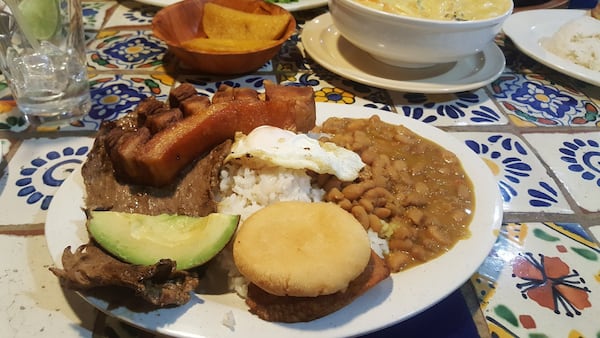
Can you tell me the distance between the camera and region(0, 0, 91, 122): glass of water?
1.88 meters

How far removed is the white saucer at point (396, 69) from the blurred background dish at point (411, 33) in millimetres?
95

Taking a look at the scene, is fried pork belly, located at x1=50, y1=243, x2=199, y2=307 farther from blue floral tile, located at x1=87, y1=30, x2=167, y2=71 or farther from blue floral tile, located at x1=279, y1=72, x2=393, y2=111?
blue floral tile, located at x1=87, y1=30, x2=167, y2=71

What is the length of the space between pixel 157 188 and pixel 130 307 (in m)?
0.41

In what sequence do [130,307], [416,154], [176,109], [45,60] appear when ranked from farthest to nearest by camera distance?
[45,60], [416,154], [176,109], [130,307]

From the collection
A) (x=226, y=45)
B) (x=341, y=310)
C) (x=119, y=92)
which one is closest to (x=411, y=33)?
(x=226, y=45)

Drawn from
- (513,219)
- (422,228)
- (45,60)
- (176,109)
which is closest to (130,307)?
(176,109)

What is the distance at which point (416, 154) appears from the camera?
169cm

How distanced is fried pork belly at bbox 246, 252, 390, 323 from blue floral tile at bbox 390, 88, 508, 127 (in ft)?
3.95

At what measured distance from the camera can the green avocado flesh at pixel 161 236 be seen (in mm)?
1105

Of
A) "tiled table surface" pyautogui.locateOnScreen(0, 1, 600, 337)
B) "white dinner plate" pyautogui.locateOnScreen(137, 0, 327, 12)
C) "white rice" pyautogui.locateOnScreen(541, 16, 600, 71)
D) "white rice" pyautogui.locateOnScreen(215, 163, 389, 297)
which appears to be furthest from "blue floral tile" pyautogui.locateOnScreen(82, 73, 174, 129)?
"white rice" pyautogui.locateOnScreen(541, 16, 600, 71)

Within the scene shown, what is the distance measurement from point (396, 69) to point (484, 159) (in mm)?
727

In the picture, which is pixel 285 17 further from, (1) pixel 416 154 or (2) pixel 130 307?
(2) pixel 130 307

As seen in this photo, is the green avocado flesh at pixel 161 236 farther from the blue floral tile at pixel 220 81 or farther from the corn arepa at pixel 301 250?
the blue floral tile at pixel 220 81

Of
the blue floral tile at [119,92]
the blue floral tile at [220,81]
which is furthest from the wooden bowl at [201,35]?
the blue floral tile at [119,92]
